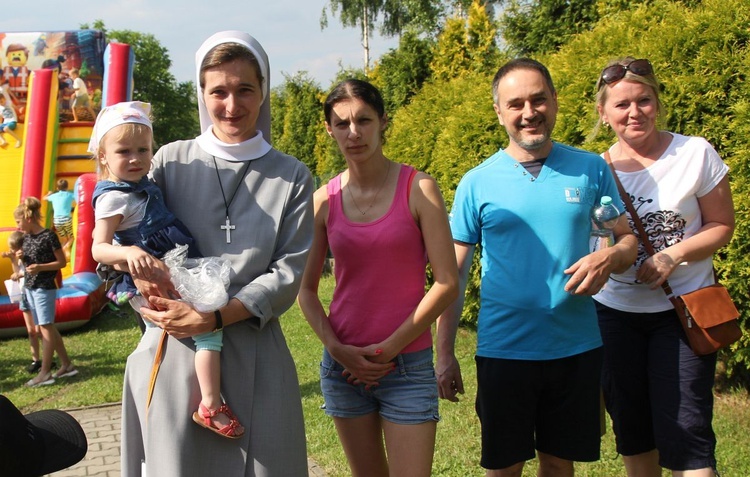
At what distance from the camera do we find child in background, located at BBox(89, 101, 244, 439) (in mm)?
2082

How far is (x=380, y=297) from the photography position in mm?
2645

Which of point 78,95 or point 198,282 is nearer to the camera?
point 198,282

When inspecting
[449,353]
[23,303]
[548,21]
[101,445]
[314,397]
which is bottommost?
[101,445]

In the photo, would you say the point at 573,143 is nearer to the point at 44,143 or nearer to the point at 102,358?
the point at 102,358

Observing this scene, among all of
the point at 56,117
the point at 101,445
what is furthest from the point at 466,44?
the point at 101,445

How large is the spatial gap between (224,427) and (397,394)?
2.44 ft

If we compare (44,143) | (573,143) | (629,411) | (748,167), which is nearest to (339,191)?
(629,411)

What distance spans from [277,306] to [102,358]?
21.8ft

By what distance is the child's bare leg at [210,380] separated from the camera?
211 centimetres

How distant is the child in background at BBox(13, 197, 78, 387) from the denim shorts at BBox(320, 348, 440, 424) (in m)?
5.65

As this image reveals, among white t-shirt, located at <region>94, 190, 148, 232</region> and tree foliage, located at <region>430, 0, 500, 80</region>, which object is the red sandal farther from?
tree foliage, located at <region>430, 0, 500, 80</region>

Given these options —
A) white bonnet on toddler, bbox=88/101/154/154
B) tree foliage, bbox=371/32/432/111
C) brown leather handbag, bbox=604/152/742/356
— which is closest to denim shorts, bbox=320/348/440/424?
brown leather handbag, bbox=604/152/742/356

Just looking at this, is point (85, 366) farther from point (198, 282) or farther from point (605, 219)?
point (605, 219)

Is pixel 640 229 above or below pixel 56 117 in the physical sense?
below
